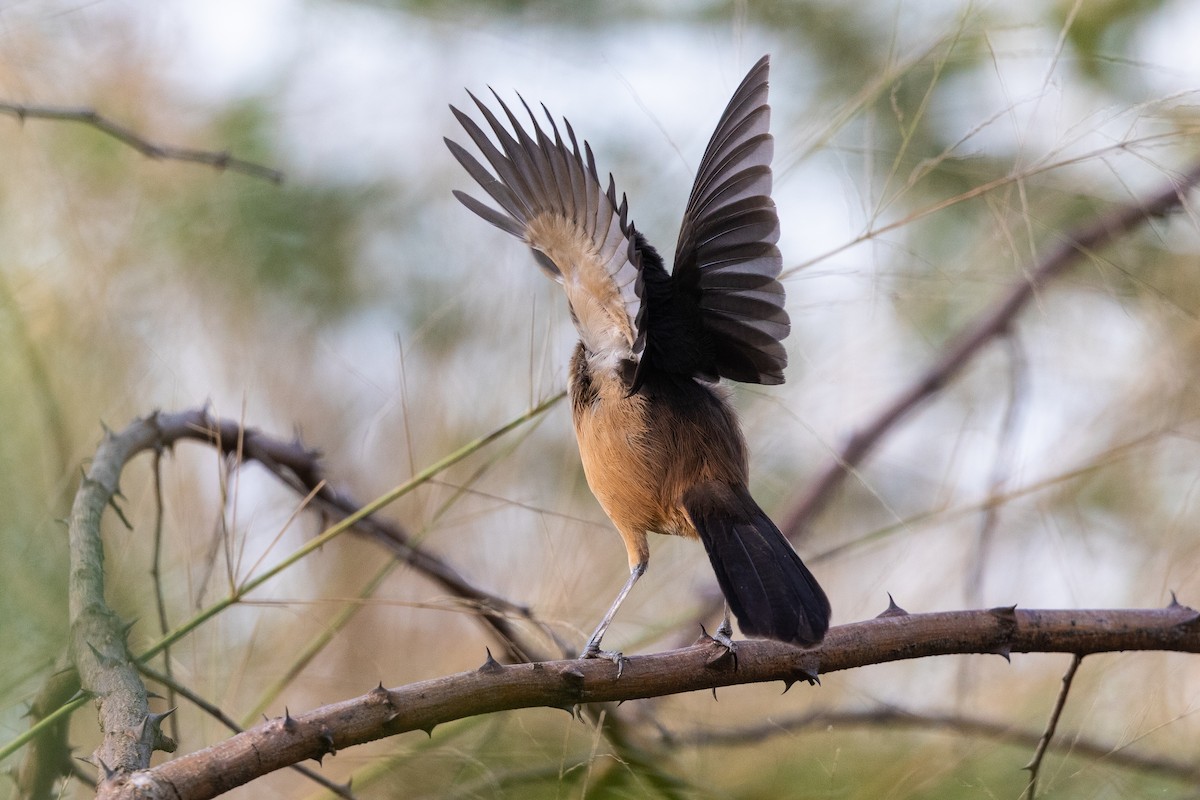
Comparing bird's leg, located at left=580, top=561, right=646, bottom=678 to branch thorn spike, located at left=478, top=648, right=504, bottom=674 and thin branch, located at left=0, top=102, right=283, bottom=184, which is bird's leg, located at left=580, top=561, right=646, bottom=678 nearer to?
branch thorn spike, located at left=478, top=648, right=504, bottom=674

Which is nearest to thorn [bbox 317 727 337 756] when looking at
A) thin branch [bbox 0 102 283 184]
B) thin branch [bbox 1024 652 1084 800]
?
thin branch [bbox 1024 652 1084 800]

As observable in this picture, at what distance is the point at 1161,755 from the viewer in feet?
8.06

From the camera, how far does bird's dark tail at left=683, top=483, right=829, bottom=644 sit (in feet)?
6.56

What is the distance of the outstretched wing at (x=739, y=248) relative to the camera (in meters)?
2.34

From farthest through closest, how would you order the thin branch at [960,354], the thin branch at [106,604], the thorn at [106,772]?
the thin branch at [960,354] → the thin branch at [106,604] → the thorn at [106,772]

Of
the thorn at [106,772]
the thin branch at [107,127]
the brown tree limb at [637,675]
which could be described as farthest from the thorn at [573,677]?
the thin branch at [107,127]

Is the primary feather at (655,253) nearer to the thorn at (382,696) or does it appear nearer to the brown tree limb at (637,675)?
the brown tree limb at (637,675)

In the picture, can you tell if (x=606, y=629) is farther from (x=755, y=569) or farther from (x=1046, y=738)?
(x=1046, y=738)

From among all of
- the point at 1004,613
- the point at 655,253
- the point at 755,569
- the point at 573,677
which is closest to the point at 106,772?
the point at 573,677

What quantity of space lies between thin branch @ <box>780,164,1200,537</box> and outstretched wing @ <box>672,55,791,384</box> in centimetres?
72

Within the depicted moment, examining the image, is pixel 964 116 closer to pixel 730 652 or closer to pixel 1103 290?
pixel 1103 290

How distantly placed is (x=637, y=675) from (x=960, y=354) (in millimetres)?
2133

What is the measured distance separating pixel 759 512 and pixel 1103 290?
4.29ft

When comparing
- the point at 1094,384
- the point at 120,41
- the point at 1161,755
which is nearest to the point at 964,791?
the point at 1161,755
